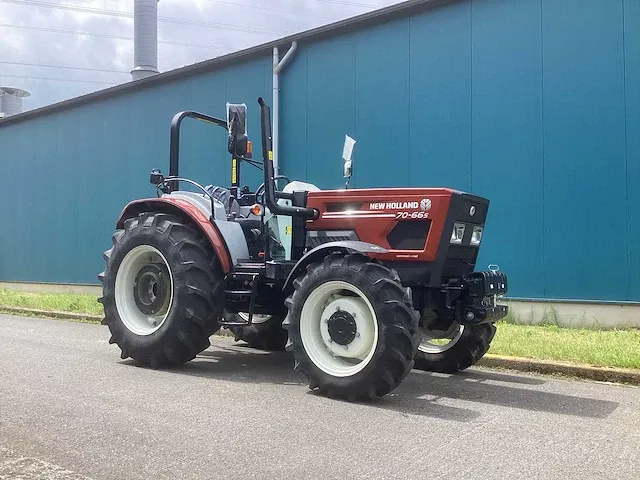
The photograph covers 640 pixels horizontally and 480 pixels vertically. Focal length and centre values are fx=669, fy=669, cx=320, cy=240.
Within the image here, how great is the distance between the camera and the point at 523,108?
403 inches

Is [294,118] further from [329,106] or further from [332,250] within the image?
[332,250]

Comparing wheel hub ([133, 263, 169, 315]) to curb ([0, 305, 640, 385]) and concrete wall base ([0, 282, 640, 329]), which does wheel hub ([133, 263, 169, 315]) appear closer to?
curb ([0, 305, 640, 385])

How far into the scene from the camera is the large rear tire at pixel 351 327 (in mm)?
5340

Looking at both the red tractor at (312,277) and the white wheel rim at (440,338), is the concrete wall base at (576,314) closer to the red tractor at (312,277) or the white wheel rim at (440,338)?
the white wheel rim at (440,338)

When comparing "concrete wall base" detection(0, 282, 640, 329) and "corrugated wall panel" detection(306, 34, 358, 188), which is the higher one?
"corrugated wall panel" detection(306, 34, 358, 188)

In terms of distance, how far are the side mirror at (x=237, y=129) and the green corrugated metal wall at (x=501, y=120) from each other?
195 inches

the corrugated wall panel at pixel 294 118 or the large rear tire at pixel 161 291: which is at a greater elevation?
the corrugated wall panel at pixel 294 118

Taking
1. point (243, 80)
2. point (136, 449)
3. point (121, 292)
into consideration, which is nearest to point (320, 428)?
point (136, 449)

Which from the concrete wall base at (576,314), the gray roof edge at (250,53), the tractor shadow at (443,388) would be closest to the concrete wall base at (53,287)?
the gray roof edge at (250,53)

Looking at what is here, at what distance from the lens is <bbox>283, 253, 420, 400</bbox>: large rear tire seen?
17.5 ft

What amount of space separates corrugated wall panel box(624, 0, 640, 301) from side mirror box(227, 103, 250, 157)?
18.5 feet

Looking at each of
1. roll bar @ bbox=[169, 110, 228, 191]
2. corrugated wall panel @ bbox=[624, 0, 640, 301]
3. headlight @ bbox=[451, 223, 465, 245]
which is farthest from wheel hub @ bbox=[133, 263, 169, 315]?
corrugated wall panel @ bbox=[624, 0, 640, 301]

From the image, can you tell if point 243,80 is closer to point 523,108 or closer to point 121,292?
point 523,108

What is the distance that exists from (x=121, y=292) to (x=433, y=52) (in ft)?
21.6
